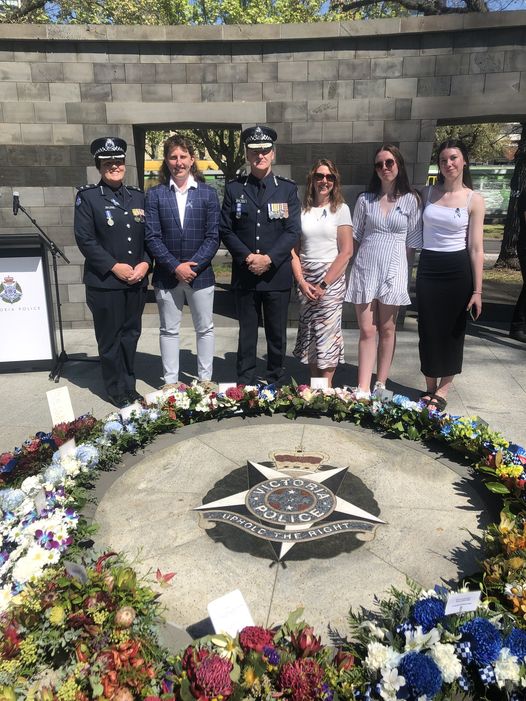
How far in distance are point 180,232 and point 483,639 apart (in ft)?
12.2

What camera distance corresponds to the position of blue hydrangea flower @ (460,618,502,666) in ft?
5.81

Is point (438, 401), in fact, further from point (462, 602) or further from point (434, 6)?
point (434, 6)

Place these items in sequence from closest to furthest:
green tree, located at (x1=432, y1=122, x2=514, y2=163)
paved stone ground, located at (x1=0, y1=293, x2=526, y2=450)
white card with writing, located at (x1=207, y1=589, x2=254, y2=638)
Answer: white card with writing, located at (x1=207, y1=589, x2=254, y2=638) → paved stone ground, located at (x1=0, y1=293, x2=526, y2=450) → green tree, located at (x1=432, y1=122, x2=514, y2=163)

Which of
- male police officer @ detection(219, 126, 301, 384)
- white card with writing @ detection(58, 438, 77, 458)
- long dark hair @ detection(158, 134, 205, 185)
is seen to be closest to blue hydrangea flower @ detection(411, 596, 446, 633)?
white card with writing @ detection(58, 438, 77, 458)

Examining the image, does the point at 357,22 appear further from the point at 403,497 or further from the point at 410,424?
the point at 403,497

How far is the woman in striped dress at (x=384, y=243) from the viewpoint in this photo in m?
4.20

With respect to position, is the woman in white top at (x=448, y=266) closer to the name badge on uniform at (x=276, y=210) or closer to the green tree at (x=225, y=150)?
the name badge on uniform at (x=276, y=210)

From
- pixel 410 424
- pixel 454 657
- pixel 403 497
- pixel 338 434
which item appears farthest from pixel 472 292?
pixel 454 657

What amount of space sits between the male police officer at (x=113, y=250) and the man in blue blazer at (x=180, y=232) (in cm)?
14

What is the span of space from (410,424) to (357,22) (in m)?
5.36

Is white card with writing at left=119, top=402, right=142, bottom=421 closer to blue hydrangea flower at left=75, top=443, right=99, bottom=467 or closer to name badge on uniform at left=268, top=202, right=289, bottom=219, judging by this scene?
blue hydrangea flower at left=75, top=443, right=99, bottom=467

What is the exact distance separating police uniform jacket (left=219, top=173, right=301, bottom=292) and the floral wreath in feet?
8.57

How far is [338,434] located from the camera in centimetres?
366

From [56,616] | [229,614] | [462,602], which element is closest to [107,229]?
[56,616]
